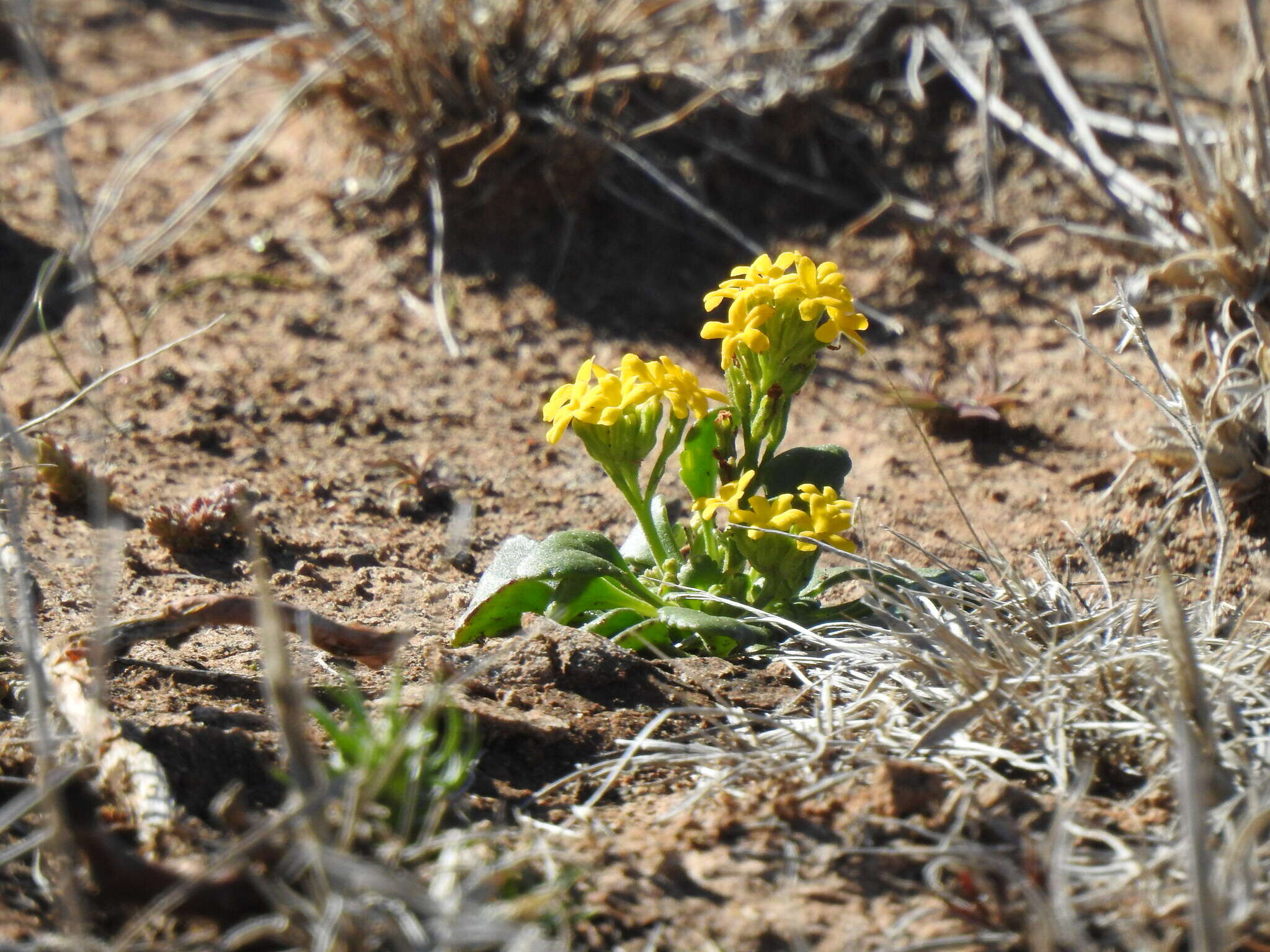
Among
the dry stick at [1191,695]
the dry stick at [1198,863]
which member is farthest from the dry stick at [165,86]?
the dry stick at [1198,863]

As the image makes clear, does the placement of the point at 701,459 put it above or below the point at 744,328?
below

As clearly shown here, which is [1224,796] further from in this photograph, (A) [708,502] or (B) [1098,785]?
(A) [708,502]

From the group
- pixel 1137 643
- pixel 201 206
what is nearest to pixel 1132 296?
pixel 1137 643

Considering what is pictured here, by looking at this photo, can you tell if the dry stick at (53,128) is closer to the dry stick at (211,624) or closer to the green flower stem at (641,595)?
the dry stick at (211,624)

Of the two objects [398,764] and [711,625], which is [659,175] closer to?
[711,625]

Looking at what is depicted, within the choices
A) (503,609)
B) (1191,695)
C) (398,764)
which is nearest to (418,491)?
(503,609)

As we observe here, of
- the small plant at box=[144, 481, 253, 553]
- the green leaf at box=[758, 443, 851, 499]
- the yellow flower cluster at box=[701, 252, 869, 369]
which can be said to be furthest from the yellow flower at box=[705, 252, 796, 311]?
the small plant at box=[144, 481, 253, 553]
